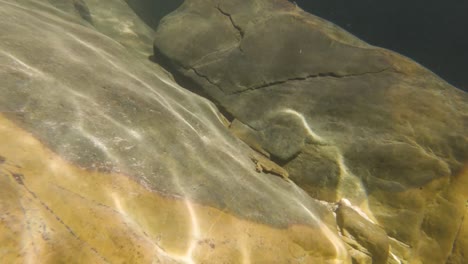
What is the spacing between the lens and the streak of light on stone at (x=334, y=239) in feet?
7.07

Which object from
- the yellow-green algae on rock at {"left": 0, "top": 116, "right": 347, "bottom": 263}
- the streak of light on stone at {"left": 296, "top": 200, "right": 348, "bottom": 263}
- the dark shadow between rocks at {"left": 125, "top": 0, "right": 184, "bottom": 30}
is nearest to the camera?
the yellow-green algae on rock at {"left": 0, "top": 116, "right": 347, "bottom": 263}

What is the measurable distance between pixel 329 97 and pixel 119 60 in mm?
2533

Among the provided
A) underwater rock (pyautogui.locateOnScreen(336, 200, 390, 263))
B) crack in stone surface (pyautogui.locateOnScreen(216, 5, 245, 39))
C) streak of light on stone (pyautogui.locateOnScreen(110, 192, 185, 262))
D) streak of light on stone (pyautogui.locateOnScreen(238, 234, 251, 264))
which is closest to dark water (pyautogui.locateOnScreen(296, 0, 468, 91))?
crack in stone surface (pyautogui.locateOnScreen(216, 5, 245, 39))

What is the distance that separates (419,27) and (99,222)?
16.2 metres

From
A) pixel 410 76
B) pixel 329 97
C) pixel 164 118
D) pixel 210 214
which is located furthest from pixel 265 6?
pixel 210 214

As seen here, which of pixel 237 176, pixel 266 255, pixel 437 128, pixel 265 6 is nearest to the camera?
pixel 266 255

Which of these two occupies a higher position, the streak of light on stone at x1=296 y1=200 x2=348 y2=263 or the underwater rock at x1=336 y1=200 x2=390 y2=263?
the streak of light on stone at x1=296 y1=200 x2=348 y2=263

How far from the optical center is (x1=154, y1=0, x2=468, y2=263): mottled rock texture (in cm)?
269

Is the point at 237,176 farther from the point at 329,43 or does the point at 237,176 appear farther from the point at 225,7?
the point at 225,7

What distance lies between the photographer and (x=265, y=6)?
16.0 ft

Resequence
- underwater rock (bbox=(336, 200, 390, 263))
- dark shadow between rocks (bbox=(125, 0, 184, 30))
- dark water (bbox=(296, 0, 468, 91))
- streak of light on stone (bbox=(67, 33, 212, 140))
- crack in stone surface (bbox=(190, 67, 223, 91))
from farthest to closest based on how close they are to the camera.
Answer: dark water (bbox=(296, 0, 468, 91)) → dark shadow between rocks (bbox=(125, 0, 184, 30)) → crack in stone surface (bbox=(190, 67, 223, 91)) → streak of light on stone (bbox=(67, 33, 212, 140)) → underwater rock (bbox=(336, 200, 390, 263))

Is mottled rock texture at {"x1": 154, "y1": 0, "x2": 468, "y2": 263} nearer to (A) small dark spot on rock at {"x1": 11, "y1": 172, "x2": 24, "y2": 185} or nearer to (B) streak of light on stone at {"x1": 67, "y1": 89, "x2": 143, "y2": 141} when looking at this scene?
(B) streak of light on stone at {"x1": 67, "y1": 89, "x2": 143, "y2": 141}

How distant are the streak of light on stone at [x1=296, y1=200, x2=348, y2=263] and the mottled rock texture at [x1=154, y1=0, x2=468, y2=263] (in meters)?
0.39

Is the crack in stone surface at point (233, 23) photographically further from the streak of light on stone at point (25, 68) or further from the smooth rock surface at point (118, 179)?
the streak of light on stone at point (25, 68)
